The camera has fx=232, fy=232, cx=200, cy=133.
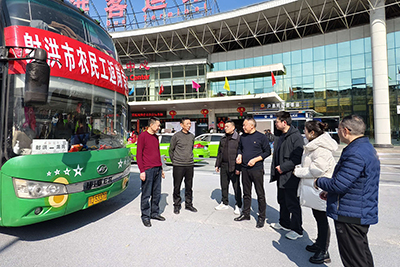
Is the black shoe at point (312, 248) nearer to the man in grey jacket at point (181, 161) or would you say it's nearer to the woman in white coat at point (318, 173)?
the woman in white coat at point (318, 173)

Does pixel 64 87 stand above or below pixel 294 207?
above

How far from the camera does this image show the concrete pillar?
1805cm

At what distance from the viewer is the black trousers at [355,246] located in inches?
80.4

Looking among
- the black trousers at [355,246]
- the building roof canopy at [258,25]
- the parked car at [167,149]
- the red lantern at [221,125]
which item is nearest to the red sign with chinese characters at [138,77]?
the building roof canopy at [258,25]

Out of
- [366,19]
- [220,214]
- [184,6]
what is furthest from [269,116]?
[220,214]

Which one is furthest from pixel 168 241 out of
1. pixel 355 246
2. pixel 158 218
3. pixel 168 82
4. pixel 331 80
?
pixel 168 82

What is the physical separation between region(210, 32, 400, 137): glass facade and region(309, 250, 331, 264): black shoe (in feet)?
73.0

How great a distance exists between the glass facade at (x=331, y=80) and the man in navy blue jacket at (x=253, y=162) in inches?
821

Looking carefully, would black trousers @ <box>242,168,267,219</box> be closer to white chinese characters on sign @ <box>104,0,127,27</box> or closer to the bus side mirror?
the bus side mirror

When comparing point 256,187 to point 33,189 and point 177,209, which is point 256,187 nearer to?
point 177,209

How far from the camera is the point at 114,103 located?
15.3 feet

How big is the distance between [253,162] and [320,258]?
1608 millimetres

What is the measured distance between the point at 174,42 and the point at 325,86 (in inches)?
690

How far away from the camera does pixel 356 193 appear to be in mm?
2086
